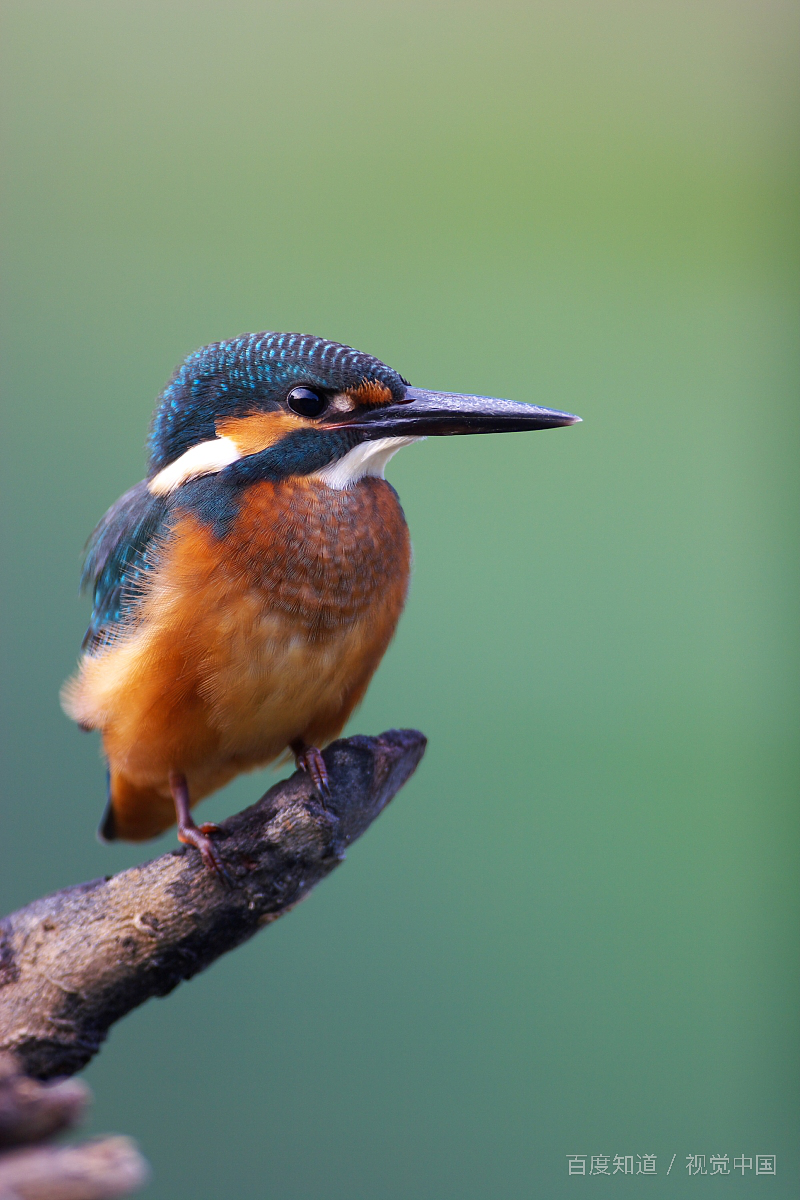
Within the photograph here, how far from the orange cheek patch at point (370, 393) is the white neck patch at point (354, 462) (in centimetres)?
5

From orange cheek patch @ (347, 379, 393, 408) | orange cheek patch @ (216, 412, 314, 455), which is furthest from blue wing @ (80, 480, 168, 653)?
orange cheek patch @ (347, 379, 393, 408)

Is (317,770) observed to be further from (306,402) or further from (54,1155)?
(54,1155)

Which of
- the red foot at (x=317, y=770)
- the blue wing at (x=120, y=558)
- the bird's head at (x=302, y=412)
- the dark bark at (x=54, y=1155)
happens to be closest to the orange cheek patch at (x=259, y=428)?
the bird's head at (x=302, y=412)

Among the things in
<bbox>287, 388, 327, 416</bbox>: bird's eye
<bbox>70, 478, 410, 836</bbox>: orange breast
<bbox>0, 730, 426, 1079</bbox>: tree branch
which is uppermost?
<bbox>287, 388, 327, 416</bbox>: bird's eye

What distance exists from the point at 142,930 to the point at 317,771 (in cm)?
25

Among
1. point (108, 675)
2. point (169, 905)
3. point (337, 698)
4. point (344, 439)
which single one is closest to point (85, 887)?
point (169, 905)

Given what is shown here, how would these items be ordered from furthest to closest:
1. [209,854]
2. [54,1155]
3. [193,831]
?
[193,831] < [209,854] < [54,1155]

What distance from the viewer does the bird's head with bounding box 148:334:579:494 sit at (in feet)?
3.58

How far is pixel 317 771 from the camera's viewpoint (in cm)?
111

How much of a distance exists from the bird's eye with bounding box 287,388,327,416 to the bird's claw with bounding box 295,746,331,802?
1.29 feet

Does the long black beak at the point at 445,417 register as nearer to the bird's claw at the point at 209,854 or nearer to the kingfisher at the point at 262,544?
the kingfisher at the point at 262,544

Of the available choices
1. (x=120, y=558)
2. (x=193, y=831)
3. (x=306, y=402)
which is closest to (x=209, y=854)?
(x=193, y=831)

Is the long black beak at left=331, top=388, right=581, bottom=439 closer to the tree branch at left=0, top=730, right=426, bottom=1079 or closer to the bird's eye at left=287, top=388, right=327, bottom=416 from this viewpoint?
the bird's eye at left=287, top=388, right=327, bottom=416

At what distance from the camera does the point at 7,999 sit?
1033 millimetres
